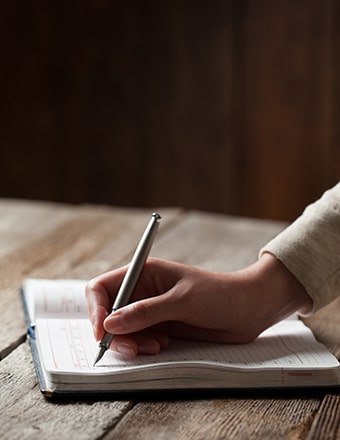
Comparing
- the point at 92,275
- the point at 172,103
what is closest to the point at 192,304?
the point at 92,275

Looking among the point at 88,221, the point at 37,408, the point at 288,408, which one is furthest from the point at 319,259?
the point at 88,221

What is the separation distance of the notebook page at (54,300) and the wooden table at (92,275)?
0.09ft

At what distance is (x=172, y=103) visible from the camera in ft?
11.7

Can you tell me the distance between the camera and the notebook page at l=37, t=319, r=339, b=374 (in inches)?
36.6

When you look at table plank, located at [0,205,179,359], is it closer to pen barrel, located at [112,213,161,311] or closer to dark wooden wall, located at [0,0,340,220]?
pen barrel, located at [112,213,161,311]

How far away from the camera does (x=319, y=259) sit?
3.61 feet

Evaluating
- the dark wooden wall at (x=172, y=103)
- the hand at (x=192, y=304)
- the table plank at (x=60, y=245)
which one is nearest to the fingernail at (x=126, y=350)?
the hand at (x=192, y=304)

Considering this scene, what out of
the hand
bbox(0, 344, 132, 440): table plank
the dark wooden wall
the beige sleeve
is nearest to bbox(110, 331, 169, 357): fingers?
the hand

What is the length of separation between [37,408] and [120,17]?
9.26 feet

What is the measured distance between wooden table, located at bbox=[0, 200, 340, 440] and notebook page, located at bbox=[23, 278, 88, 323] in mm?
27

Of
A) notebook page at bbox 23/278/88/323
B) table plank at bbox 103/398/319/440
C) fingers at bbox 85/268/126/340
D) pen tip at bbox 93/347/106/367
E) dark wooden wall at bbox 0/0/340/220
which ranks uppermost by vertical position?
fingers at bbox 85/268/126/340

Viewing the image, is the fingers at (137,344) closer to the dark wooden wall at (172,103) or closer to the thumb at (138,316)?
the thumb at (138,316)

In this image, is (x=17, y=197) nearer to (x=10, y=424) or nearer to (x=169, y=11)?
(x=169, y=11)

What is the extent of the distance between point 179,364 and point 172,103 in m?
2.72
